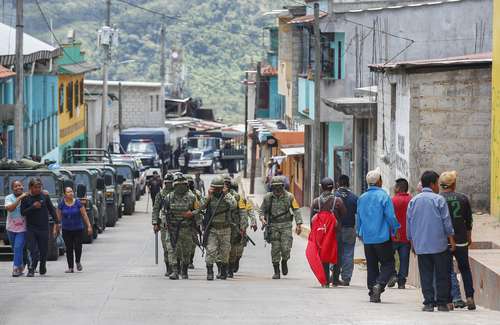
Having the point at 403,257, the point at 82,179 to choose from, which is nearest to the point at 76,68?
the point at 82,179

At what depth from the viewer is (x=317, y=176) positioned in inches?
1666

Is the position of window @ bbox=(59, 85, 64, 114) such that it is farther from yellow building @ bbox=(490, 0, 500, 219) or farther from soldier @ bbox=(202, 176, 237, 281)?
soldier @ bbox=(202, 176, 237, 281)

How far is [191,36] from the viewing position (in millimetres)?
150125

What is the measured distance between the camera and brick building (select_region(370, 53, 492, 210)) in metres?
27.3

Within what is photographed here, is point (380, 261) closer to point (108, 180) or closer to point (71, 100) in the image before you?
point (108, 180)

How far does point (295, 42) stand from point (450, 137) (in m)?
26.4

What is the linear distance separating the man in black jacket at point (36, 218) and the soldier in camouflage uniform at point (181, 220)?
1.88 metres

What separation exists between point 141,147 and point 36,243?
5012cm

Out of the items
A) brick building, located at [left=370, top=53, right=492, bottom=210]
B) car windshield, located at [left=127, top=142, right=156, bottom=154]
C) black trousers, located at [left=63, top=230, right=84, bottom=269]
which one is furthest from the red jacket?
car windshield, located at [left=127, top=142, right=156, bottom=154]

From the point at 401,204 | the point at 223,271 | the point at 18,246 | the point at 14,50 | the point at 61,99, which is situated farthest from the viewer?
the point at 61,99

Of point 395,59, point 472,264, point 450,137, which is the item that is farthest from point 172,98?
point 472,264

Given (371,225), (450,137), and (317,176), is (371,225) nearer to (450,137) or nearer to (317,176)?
(450,137)

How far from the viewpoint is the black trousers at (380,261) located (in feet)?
56.1

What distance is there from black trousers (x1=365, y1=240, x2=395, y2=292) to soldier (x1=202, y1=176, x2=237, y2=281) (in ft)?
13.3
